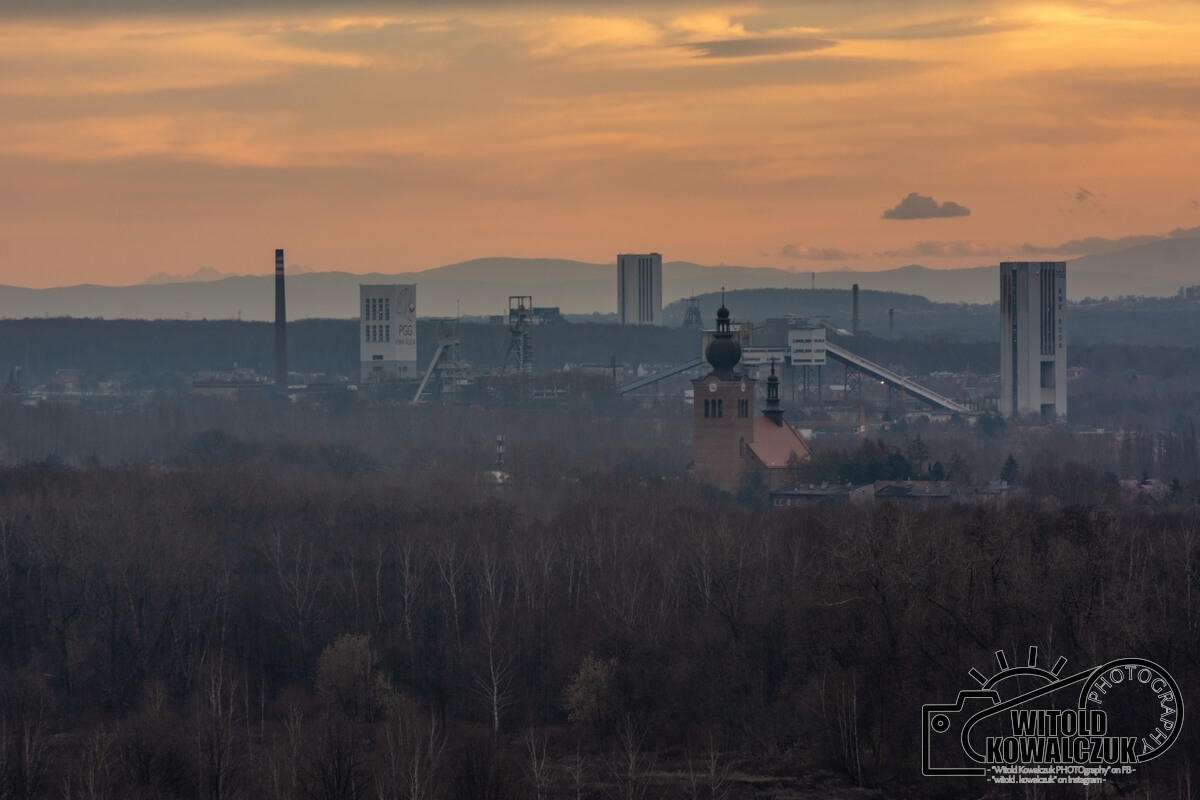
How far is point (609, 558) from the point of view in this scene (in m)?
72.1

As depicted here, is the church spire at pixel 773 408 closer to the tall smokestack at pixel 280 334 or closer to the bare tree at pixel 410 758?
the bare tree at pixel 410 758

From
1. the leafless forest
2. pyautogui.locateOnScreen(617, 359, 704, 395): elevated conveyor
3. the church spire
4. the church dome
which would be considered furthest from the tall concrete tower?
the leafless forest

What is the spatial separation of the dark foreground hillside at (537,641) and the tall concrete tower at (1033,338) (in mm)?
81791

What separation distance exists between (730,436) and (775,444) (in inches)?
101

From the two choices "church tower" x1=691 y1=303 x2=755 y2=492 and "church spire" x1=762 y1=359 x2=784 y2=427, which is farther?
"church spire" x1=762 y1=359 x2=784 y2=427

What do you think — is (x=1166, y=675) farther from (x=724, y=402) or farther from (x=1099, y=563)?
(x=724, y=402)

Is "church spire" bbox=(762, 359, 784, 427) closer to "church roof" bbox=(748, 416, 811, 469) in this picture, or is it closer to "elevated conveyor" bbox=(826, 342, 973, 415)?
"church roof" bbox=(748, 416, 811, 469)

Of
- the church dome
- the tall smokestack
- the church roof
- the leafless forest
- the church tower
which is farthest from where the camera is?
the tall smokestack

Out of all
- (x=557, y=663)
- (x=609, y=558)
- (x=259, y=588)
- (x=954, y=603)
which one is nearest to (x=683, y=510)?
(x=609, y=558)

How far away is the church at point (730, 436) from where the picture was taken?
10056cm

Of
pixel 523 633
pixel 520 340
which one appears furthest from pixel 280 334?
pixel 523 633

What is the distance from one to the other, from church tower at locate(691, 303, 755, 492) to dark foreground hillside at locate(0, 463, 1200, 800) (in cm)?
2171

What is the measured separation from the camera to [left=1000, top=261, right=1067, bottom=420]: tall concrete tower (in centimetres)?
15900

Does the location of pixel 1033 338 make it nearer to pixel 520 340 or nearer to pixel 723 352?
pixel 520 340
